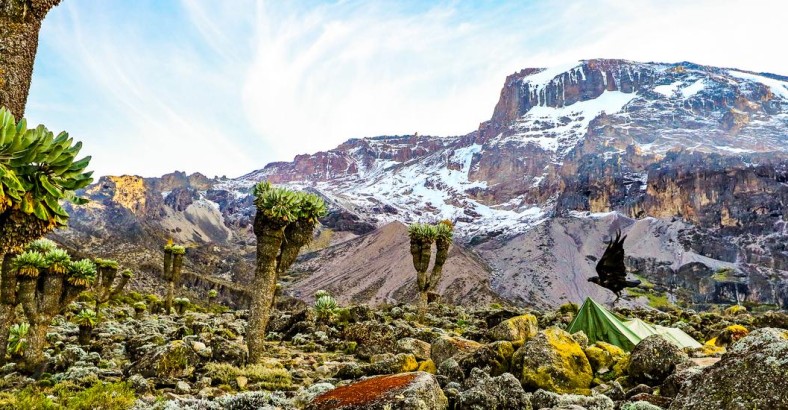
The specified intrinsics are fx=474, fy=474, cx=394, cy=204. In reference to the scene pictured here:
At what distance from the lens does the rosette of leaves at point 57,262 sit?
13500mm

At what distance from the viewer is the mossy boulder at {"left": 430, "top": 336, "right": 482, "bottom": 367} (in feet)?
38.7

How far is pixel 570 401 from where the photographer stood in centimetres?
662

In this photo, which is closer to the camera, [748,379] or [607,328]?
[748,379]

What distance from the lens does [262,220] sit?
47.2ft

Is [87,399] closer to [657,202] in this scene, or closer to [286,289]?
[286,289]

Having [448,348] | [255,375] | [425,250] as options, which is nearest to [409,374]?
[448,348]

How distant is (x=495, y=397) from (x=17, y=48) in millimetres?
8094

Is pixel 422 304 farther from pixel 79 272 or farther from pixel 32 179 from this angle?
pixel 32 179

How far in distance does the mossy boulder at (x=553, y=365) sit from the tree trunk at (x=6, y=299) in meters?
13.5

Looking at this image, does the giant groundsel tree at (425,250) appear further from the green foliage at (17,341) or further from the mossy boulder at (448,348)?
the green foliage at (17,341)

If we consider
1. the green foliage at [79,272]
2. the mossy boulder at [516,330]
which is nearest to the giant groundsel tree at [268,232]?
the green foliage at [79,272]

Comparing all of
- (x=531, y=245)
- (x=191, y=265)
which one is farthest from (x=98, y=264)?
(x=531, y=245)

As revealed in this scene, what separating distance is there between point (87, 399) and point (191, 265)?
124 metres

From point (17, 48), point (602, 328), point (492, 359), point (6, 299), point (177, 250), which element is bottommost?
point (602, 328)
